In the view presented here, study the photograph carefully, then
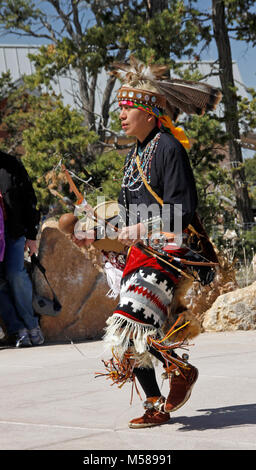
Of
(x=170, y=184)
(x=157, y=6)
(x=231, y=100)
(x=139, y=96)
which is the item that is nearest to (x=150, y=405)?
(x=170, y=184)

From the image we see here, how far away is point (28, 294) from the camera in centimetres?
672

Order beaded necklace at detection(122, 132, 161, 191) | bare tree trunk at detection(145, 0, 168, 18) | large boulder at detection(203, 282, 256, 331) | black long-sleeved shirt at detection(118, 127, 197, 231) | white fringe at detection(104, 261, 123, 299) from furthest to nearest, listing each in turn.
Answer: bare tree trunk at detection(145, 0, 168, 18)
large boulder at detection(203, 282, 256, 331)
white fringe at detection(104, 261, 123, 299)
beaded necklace at detection(122, 132, 161, 191)
black long-sleeved shirt at detection(118, 127, 197, 231)

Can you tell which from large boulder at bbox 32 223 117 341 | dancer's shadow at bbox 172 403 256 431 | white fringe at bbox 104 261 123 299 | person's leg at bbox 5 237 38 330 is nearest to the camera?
dancer's shadow at bbox 172 403 256 431

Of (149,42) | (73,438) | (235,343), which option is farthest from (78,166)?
(73,438)

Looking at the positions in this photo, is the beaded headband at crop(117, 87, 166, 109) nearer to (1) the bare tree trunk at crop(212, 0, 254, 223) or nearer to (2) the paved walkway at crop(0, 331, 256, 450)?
(2) the paved walkway at crop(0, 331, 256, 450)

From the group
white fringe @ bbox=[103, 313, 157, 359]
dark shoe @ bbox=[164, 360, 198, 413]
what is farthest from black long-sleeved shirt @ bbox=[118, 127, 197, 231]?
dark shoe @ bbox=[164, 360, 198, 413]

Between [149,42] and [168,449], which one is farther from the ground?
[149,42]

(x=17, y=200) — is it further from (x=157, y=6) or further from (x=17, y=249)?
(x=157, y=6)

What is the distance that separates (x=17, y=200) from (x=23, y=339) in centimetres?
133

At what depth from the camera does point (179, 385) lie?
11.6 feet

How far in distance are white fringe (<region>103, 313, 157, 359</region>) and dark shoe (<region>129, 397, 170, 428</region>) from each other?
0.29 metres

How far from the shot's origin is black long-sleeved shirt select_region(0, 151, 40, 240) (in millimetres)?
6438
